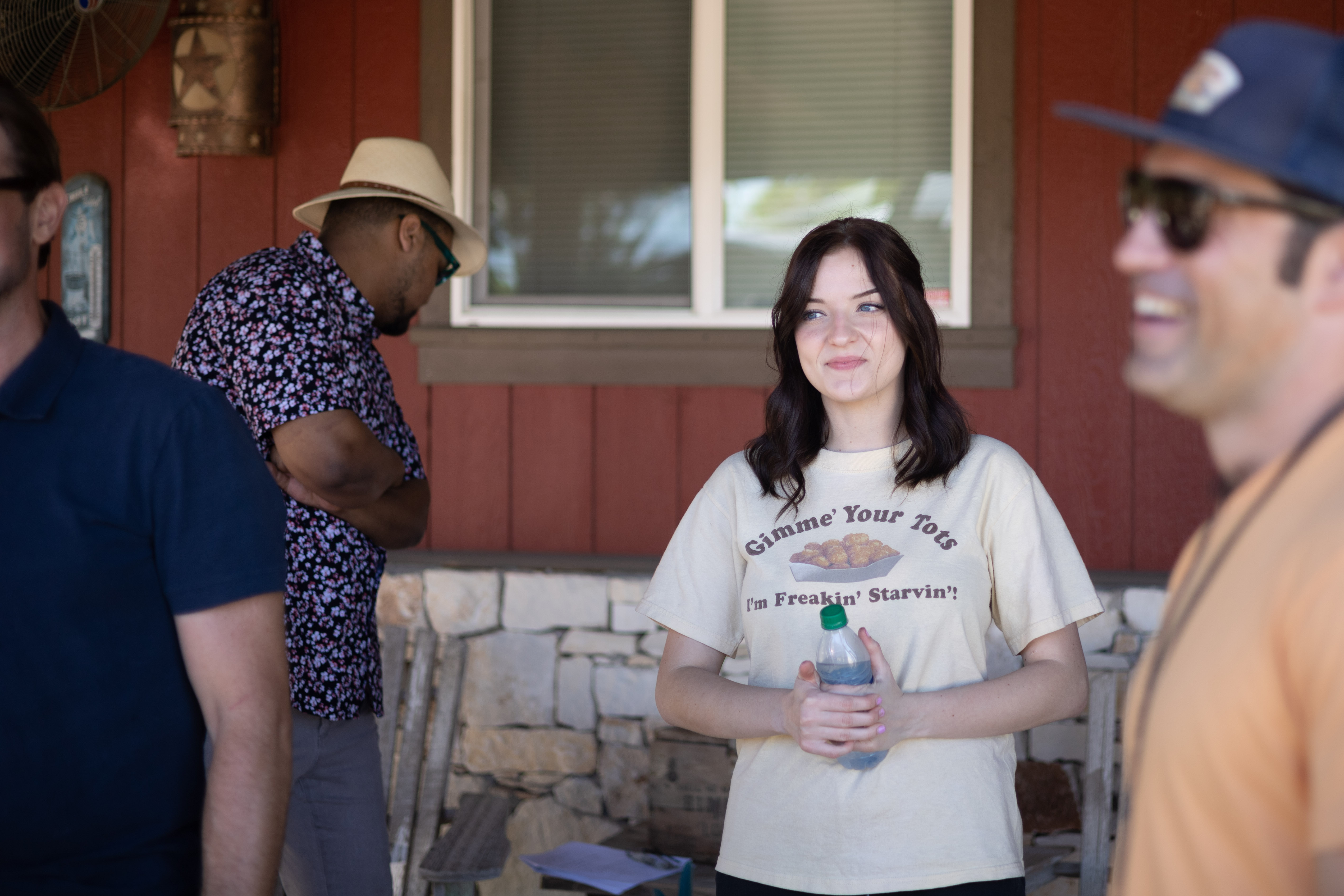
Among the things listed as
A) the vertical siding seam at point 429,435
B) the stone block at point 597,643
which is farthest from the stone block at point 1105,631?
the vertical siding seam at point 429,435

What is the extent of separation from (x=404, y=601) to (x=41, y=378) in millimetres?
2570

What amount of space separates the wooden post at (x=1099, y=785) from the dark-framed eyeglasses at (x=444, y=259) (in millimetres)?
2090

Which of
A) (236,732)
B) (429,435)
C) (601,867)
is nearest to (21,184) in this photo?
(236,732)

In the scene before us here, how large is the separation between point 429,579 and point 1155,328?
3250mm

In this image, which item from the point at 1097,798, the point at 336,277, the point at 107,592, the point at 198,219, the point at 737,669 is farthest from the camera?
the point at 198,219

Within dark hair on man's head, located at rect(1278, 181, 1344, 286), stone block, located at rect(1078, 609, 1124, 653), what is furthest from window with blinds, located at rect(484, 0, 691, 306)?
dark hair on man's head, located at rect(1278, 181, 1344, 286)

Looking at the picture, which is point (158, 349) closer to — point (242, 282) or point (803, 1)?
point (242, 282)

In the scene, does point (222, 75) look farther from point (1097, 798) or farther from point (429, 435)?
point (1097, 798)

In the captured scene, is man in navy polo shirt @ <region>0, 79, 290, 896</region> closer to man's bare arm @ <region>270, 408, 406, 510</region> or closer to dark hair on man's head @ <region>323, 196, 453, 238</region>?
man's bare arm @ <region>270, 408, 406, 510</region>

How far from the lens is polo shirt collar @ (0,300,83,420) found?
1.44m

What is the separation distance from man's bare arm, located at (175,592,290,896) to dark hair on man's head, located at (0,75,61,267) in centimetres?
52

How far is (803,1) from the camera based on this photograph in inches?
156

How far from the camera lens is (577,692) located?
12.7 ft

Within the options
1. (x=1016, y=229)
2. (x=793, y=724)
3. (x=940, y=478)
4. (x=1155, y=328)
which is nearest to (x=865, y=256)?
(x=940, y=478)
